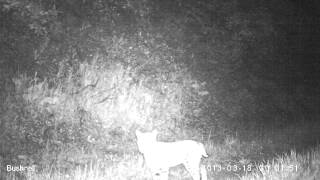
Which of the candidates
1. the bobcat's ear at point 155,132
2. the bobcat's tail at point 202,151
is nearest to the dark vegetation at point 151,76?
the bobcat's ear at point 155,132

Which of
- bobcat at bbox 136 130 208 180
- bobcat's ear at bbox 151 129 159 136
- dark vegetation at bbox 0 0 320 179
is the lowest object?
bobcat at bbox 136 130 208 180

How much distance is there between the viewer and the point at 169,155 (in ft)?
10.1

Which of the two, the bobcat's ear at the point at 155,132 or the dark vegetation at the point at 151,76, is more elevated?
the dark vegetation at the point at 151,76

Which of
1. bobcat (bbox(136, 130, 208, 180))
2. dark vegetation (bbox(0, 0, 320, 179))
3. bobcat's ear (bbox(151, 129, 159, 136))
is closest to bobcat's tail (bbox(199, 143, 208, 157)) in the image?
bobcat (bbox(136, 130, 208, 180))

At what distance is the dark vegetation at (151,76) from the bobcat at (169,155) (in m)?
0.22

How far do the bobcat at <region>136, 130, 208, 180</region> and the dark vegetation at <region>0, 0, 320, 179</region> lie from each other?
0.72 ft

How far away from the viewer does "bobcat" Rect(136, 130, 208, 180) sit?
3070 mm

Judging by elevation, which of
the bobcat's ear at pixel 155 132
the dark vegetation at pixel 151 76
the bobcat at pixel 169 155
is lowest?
the bobcat at pixel 169 155

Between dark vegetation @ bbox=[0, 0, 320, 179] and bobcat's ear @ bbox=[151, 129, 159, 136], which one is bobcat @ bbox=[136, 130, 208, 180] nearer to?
bobcat's ear @ bbox=[151, 129, 159, 136]

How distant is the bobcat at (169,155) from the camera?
10.1 feet

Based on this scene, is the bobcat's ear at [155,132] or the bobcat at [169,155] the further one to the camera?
the bobcat's ear at [155,132]

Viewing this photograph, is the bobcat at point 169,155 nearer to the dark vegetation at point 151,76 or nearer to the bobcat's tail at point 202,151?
the bobcat's tail at point 202,151

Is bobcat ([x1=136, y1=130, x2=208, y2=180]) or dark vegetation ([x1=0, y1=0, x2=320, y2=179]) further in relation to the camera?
dark vegetation ([x1=0, y1=0, x2=320, y2=179])

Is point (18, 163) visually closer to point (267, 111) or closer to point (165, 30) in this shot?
point (165, 30)
